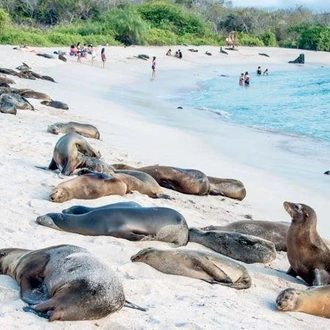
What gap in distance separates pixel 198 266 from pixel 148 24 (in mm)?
53572

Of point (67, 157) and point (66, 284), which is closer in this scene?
point (66, 284)

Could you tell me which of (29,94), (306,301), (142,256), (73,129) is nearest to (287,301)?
(306,301)

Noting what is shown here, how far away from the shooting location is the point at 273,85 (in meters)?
35.4

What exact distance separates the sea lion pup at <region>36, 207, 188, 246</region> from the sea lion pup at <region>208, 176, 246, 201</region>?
3084mm

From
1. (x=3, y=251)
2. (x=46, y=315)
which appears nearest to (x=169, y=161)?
(x=3, y=251)

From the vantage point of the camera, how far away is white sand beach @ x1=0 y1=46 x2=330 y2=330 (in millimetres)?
4312

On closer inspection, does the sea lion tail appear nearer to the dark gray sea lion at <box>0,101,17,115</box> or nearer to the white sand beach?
the white sand beach

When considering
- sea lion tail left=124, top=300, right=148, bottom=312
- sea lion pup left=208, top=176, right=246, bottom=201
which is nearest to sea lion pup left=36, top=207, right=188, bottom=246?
sea lion tail left=124, top=300, right=148, bottom=312

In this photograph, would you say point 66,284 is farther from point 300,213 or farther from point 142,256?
point 300,213

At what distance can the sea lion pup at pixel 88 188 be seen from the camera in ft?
22.5

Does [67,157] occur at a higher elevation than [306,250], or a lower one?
higher

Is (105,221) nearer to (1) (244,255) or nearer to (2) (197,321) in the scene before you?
(1) (244,255)

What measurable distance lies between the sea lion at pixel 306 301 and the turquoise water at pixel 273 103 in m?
11.7

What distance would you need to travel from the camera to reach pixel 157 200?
25.7 ft
